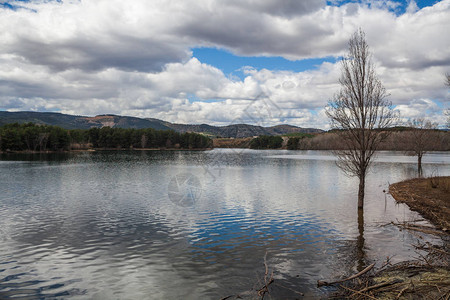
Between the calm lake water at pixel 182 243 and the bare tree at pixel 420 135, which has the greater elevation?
the bare tree at pixel 420 135

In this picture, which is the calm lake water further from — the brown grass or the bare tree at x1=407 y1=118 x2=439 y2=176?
the bare tree at x1=407 y1=118 x2=439 y2=176

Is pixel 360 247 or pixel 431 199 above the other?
pixel 431 199

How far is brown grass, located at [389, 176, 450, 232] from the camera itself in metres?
21.8

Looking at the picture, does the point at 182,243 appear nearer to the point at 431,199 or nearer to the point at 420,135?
the point at 431,199

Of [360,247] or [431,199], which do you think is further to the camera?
[431,199]

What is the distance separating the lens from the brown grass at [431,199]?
21.8m

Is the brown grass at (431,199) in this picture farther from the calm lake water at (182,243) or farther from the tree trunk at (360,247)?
the tree trunk at (360,247)

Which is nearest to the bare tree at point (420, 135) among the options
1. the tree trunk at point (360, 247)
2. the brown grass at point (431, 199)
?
the brown grass at point (431, 199)

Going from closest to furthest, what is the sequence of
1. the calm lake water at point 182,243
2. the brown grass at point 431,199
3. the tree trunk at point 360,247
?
1. the calm lake water at point 182,243
2. the tree trunk at point 360,247
3. the brown grass at point 431,199

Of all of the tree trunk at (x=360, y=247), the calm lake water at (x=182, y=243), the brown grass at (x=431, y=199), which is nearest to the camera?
the calm lake water at (x=182, y=243)

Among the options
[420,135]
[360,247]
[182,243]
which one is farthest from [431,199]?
[420,135]

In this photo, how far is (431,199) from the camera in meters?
28.1

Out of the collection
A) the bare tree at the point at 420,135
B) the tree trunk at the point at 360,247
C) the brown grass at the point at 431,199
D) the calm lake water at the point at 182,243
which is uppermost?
the bare tree at the point at 420,135

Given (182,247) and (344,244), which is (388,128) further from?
(182,247)
